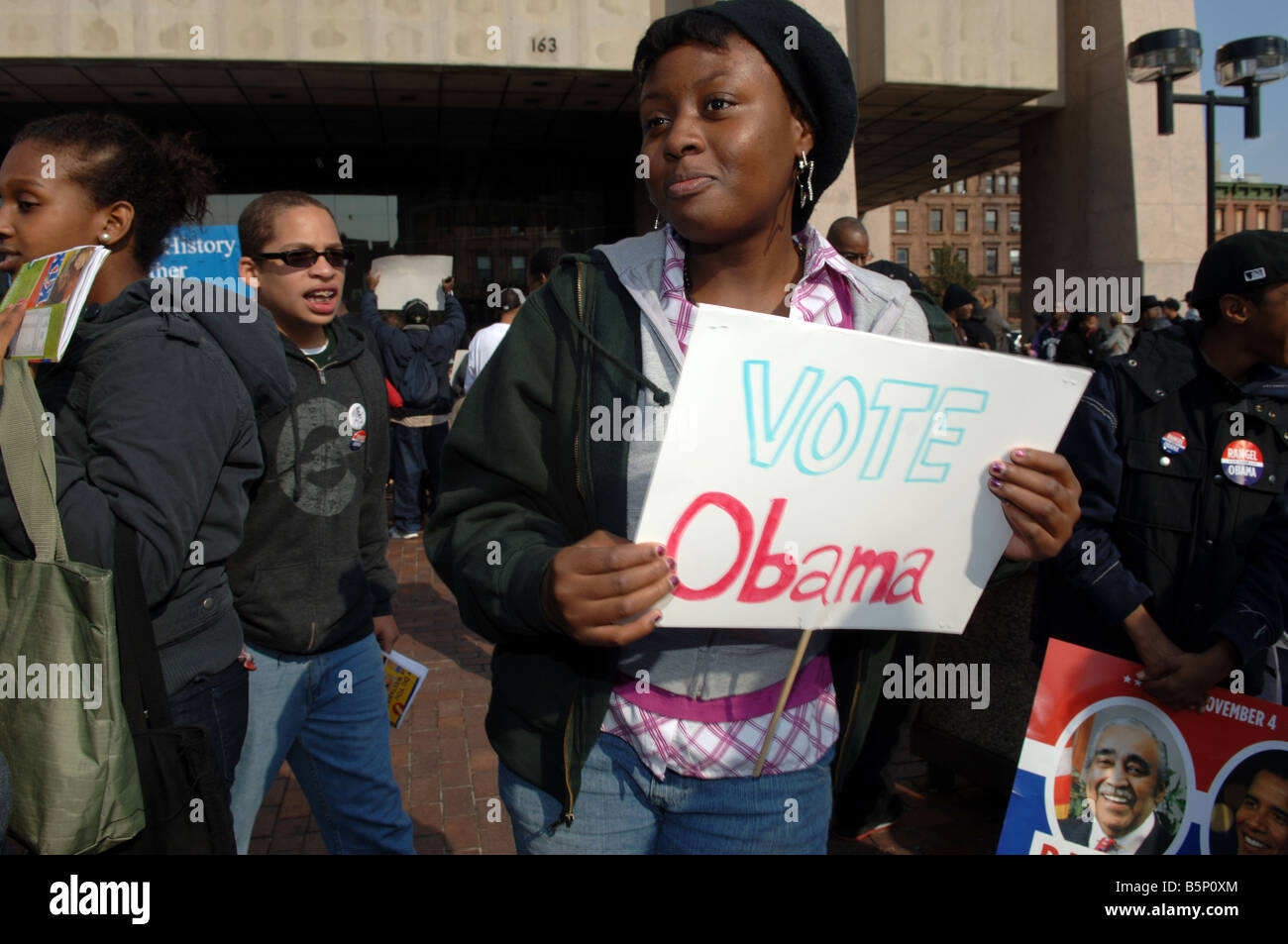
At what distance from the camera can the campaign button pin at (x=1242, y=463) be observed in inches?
103

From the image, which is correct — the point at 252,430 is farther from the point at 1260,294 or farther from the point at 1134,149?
the point at 1134,149

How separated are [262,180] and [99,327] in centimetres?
1843

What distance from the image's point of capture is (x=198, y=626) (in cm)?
195

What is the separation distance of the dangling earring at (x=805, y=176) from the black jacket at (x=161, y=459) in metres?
1.22

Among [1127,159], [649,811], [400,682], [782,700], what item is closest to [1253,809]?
[782,700]

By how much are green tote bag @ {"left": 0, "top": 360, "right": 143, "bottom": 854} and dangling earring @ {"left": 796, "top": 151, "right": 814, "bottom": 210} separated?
4.56 feet

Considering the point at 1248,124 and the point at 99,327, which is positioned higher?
the point at 1248,124

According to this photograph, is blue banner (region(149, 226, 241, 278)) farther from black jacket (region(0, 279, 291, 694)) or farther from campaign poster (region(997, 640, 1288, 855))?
campaign poster (region(997, 640, 1288, 855))

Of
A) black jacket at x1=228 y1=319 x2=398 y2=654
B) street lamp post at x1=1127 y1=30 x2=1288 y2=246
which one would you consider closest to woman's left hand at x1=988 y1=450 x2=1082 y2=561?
black jacket at x1=228 y1=319 x2=398 y2=654

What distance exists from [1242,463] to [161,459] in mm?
2692

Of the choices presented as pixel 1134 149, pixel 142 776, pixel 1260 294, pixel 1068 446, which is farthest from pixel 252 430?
pixel 1134 149

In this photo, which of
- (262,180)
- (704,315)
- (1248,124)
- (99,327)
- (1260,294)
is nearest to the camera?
(704,315)

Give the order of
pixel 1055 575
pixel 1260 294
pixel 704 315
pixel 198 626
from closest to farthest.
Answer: pixel 704 315 → pixel 198 626 → pixel 1260 294 → pixel 1055 575

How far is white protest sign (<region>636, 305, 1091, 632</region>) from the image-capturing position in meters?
1.39
